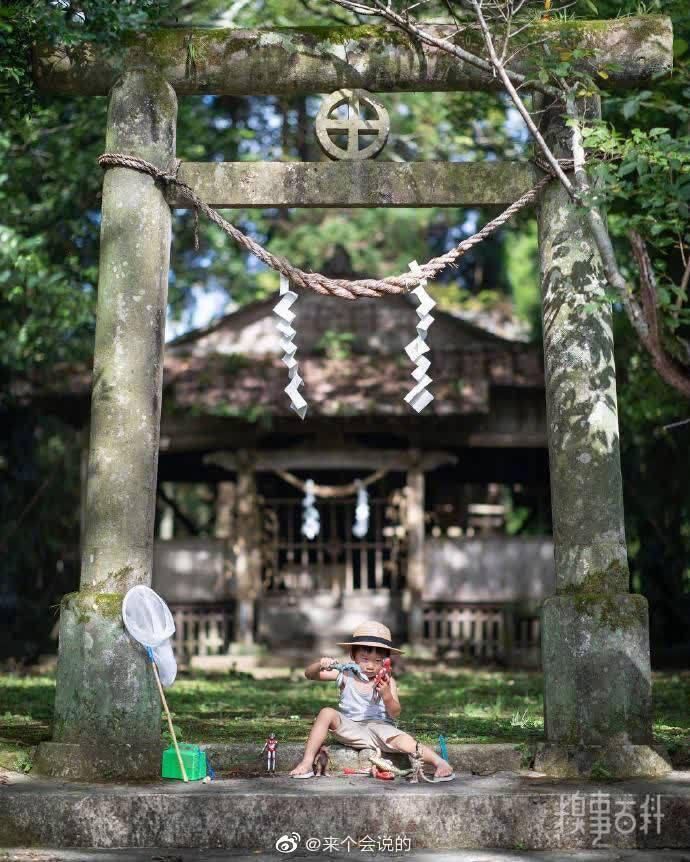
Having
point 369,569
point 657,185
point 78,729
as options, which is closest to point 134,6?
point 657,185

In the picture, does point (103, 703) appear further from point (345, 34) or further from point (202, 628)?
point (202, 628)

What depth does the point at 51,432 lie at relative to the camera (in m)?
20.8

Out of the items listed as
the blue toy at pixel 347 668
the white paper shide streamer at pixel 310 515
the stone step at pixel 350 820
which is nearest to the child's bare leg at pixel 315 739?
the blue toy at pixel 347 668

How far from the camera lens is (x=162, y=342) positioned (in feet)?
23.2

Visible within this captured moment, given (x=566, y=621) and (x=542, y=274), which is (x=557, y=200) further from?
(x=566, y=621)

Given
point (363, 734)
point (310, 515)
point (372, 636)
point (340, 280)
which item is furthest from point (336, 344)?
point (363, 734)

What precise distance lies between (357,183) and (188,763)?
362 centimetres

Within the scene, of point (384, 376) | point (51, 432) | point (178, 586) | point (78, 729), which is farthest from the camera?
point (51, 432)

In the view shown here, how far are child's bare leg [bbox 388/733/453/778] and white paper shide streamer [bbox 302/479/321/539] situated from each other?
10.9 m

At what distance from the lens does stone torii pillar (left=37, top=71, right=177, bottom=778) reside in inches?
254

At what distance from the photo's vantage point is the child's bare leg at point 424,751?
6.18m

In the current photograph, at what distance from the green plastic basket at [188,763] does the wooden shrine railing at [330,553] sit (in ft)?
36.2

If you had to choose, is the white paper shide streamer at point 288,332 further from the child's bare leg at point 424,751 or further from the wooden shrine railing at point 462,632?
the wooden shrine railing at point 462,632

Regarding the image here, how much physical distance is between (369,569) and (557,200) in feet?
42.6
